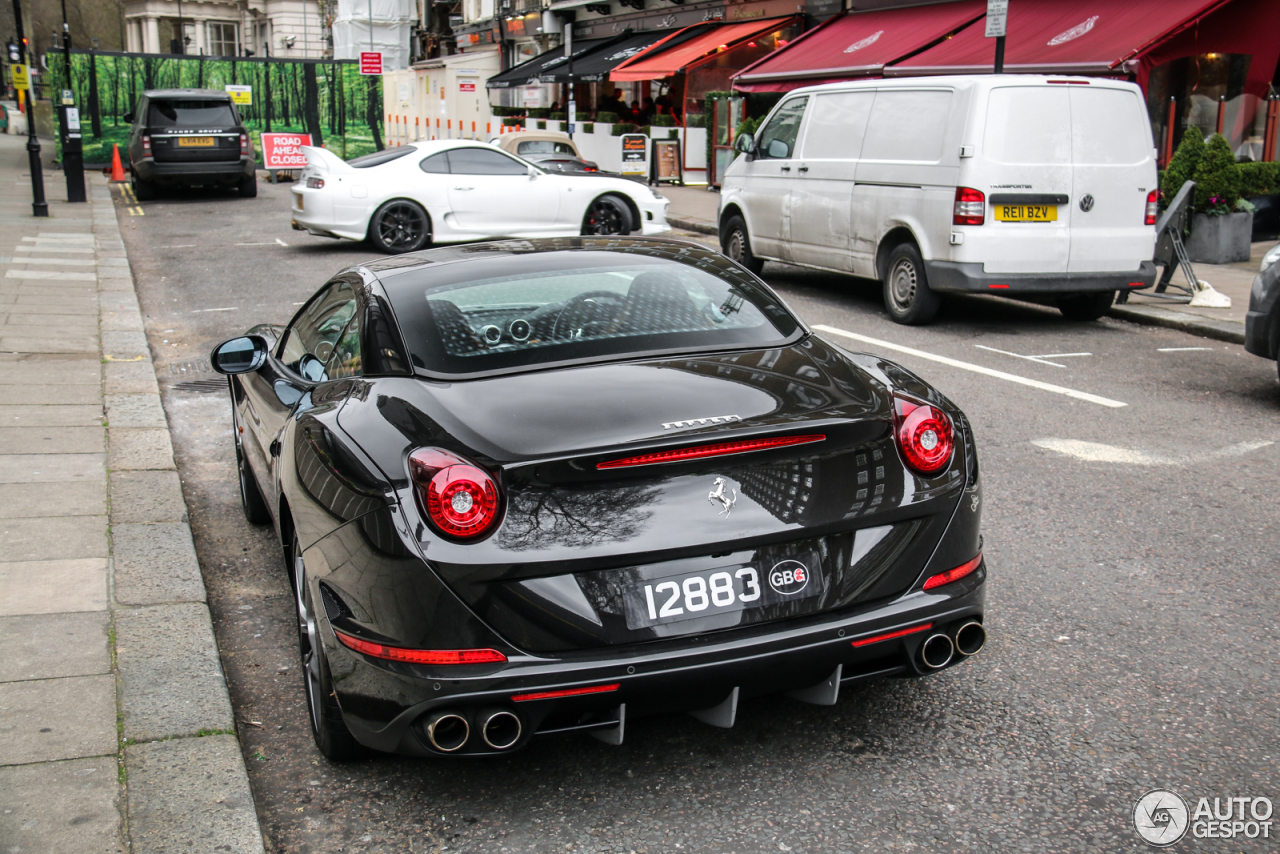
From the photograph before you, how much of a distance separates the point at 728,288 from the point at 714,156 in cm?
2240

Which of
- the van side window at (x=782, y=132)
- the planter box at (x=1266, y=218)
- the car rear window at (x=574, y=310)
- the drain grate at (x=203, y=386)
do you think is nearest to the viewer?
the car rear window at (x=574, y=310)

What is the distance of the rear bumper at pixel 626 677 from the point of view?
278 cm

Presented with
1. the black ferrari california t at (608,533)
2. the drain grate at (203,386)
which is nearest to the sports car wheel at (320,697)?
the black ferrari california t at (608,533)

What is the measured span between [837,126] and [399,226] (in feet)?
21.7

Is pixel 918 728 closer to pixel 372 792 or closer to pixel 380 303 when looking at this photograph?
pixel 372 792

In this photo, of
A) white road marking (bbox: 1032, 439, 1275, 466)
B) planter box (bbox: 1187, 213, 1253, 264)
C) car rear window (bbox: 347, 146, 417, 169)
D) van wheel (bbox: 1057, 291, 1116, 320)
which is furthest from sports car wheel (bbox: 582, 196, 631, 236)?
white road marking (bbox: 1032, 439, 1275, 466)

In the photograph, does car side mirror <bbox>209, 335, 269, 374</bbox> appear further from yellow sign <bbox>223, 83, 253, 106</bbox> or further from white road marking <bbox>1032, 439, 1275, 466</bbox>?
yellow sign <bbox>223, 83, 253, 106</bbox>

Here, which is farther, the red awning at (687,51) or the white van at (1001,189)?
the red awning at (687,51)

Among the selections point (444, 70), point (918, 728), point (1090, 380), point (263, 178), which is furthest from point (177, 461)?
point (444, 70)

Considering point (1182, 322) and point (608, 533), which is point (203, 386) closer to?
point (608, 533)

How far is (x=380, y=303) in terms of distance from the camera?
3775 millimetres

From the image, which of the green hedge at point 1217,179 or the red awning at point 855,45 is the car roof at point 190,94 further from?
the green hedge at point 1217,179

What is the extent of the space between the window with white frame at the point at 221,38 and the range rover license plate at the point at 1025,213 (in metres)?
91.2

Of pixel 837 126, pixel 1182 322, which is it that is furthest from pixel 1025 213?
pixel 837 126
